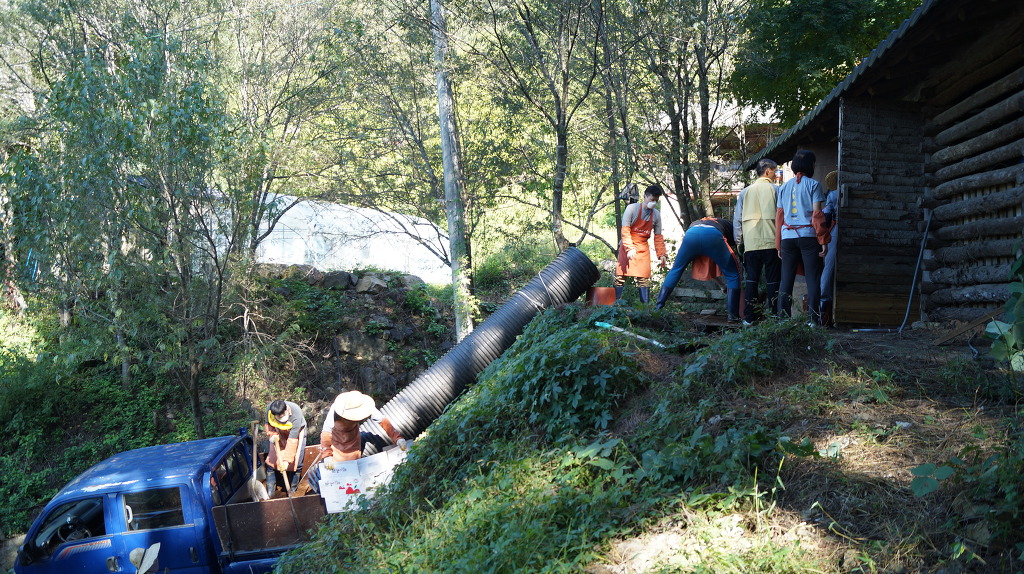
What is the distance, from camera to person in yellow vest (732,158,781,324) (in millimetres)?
7413

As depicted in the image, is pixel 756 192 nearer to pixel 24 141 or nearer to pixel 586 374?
pixel 586 374

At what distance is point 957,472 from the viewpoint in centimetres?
334

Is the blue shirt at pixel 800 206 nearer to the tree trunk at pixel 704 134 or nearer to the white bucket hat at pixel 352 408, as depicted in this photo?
the white bucket hat at pixel 352 408

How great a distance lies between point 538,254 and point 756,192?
339 inches

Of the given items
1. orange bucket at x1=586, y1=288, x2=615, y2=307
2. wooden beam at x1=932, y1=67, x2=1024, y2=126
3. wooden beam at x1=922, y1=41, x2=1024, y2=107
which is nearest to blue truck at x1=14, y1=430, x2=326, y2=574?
orange bucket at x1=586, y1=288, x2=615, y2=307

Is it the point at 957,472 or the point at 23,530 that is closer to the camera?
the point at 957,472

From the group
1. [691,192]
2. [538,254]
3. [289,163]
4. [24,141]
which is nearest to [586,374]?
[691,192]

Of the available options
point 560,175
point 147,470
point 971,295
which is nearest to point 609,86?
point 560,175

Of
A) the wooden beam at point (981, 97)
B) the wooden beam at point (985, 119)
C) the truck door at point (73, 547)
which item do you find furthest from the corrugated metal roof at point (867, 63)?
the truck door at point (73, 547)

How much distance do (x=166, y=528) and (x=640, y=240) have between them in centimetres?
621

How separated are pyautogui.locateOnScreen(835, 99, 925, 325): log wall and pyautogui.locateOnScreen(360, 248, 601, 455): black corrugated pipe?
3.24 meters

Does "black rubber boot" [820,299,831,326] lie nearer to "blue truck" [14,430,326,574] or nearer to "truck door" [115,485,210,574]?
"blue truck" [14,430,326,574]

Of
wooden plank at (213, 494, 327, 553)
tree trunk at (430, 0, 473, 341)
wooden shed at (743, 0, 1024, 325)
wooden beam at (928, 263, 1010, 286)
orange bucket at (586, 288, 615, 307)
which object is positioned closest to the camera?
wooden shed at (743, 0, 1024, 325)

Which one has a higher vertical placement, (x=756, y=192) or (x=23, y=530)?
(x=756, y=192)
